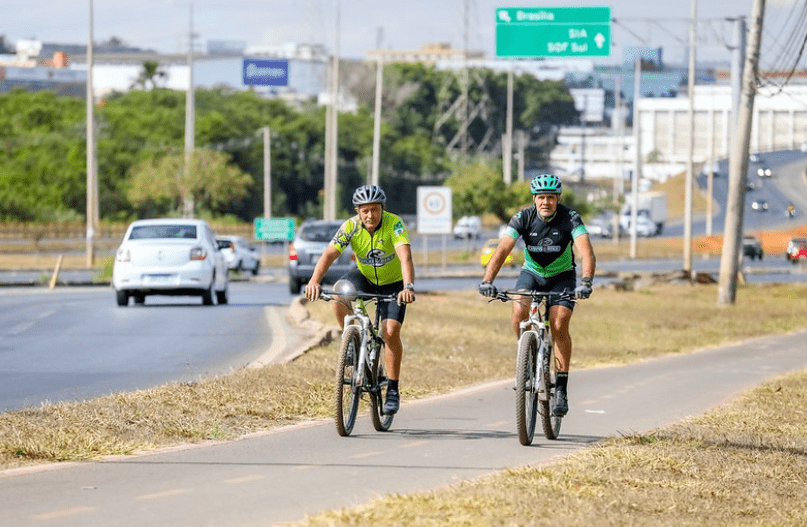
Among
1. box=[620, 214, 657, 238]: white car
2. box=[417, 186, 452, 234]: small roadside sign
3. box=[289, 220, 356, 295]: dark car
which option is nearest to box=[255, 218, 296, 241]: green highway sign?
box=[417, 186, 452, 234]: small roadside sign

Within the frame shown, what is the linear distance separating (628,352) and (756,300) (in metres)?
18.0

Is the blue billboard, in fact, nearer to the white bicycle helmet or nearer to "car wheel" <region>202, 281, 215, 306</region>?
"car wheel" <region>202, 281, 215, 306</region>

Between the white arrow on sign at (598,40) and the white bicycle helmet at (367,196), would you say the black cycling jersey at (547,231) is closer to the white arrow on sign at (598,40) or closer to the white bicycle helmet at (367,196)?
the white bicycle helmet at (367,196)

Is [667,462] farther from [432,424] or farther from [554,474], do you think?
[432,424]

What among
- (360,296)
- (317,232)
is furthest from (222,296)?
(360,296)

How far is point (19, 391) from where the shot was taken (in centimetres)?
1371

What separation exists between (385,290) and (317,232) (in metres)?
24.7

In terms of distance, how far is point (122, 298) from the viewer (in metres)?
28.5

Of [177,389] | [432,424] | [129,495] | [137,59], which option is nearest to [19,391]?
[177,389]

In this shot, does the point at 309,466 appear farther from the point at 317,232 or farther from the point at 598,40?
the point at 598,40

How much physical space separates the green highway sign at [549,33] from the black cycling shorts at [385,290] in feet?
103

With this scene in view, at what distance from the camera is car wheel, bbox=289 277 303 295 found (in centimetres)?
3584

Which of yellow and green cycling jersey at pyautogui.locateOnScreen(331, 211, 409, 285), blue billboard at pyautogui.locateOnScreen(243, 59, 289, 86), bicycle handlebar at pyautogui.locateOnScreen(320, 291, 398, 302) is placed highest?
blue billboard at pyautogui.locateOnScreen(243, 59, 289, 86)

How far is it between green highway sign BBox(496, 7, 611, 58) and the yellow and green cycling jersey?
1233 inches
